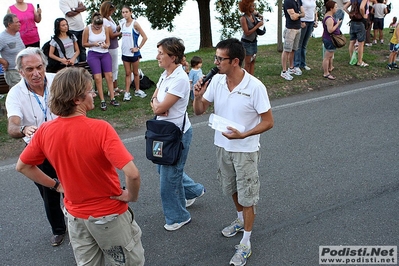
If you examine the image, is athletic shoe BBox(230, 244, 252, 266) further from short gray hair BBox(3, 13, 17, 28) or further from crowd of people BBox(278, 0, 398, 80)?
crowd of people BBox(278, 0, 398, 80)

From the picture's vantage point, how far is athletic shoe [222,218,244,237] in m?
4.29

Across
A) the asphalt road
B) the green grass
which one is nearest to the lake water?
the green grass

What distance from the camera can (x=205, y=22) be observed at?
16.2 metres

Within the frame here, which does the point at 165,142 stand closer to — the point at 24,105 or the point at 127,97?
the point at 24,105

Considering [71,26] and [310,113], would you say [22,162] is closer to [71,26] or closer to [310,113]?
[310,113]

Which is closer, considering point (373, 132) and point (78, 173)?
point (78, 173)

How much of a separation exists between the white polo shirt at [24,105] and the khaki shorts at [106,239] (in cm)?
124

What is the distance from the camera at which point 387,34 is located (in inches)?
602

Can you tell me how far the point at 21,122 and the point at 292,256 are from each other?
270 centimetres

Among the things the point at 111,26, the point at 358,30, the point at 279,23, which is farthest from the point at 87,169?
the point at 279,23

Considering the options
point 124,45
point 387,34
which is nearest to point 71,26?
point 124,45

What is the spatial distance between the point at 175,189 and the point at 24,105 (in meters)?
1.58

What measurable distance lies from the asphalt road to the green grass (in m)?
0.85

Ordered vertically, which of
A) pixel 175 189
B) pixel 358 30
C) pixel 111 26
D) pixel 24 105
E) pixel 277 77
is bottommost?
pixel 277 77
